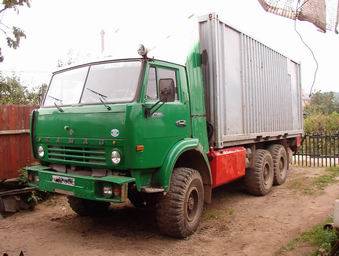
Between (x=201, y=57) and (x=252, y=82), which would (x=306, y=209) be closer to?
(x=252, y=82)

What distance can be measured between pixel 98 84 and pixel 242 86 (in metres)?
3.18

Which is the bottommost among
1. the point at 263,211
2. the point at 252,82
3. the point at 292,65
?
the point at 263,211

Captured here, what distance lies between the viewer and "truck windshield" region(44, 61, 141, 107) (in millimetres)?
5379

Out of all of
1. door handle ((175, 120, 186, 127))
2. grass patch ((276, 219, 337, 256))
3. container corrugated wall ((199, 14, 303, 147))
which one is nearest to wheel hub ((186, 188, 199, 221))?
door handle ((175, 120, 186, 127))

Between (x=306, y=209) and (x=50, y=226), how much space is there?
4413 millimetres

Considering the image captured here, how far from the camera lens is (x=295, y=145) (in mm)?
11523

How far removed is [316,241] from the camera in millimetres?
5098

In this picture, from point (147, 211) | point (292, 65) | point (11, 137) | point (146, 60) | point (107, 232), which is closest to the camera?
point (146, 60)

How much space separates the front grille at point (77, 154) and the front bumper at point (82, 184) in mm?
221

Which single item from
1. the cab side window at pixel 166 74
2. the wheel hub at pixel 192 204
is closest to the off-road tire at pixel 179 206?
the wheel hub at pixel 192 204

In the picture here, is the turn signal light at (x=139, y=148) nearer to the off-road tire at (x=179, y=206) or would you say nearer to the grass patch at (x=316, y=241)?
the off-road tire at (x=179, y=206)

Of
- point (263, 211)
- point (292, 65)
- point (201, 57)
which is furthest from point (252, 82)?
point (292, 65)

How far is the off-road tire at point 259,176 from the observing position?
8.39m

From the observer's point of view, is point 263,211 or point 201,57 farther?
point 263,211
